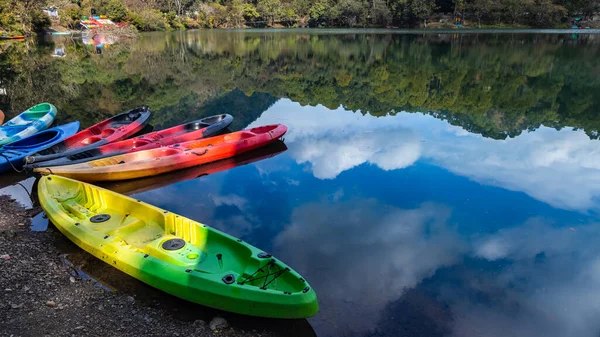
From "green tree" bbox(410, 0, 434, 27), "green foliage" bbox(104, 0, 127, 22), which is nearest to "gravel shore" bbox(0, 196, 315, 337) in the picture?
"green foliage" bbox(104, 0, 127, 22)

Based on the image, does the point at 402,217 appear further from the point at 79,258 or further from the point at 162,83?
the point at 162,83

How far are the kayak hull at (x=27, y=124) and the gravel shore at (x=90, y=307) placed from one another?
705 centimetres

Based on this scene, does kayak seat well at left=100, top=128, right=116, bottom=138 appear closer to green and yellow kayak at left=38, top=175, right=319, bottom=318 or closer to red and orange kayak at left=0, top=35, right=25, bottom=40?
green and yellow kayak at left=38, top=175, right=319, bottom=318

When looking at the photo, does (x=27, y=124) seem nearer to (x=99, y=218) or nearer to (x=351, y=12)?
(x=99, y=218)

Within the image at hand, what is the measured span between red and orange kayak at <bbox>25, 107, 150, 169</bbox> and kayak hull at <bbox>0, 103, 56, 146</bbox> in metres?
1.64

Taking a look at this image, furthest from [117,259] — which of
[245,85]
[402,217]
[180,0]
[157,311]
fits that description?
[180,0]

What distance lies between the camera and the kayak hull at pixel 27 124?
12915 mm

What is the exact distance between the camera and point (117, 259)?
6527 mm

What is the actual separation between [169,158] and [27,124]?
6.60 meters

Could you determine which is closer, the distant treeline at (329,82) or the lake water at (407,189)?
the lake water at (407,189)

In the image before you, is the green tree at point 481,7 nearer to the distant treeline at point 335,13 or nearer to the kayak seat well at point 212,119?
the distant treeline at point 335,13

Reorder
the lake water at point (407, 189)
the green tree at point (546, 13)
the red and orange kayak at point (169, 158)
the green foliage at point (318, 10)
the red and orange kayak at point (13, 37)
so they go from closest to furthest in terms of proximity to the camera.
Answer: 1. the lake water at point (407, 189)
2. the red and orange kayak at point (169, 158)
3. the red and orange kayak at point (13, 37)
4. the green tree at point (546, 13)
5. the green foliage at point (318, 10)

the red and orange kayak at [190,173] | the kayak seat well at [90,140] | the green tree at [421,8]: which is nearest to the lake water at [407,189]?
the red and orange kayak at [190,173]

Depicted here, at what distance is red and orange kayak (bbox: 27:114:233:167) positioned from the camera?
11.2 meters
